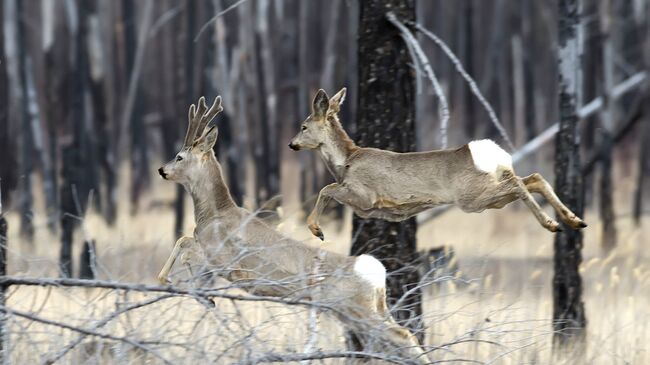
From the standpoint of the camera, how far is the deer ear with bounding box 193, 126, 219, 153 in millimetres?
5012

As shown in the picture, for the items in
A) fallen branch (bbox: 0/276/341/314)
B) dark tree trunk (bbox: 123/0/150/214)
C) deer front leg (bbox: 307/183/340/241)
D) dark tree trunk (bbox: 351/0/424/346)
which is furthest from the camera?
dark tree trunk (bbox: 123/0/150/214)

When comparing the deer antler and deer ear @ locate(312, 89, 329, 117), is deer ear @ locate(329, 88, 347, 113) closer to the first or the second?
deer ear @ locate(312, 89, 329, 117)

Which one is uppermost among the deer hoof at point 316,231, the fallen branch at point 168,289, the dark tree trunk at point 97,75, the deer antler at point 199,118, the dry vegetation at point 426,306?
the dark tree trunk at point 97,75

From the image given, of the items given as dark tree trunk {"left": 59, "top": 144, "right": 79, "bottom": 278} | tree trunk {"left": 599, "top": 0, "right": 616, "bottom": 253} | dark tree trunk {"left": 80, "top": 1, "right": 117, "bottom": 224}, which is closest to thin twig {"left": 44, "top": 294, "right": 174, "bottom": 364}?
dark tree trunk {"left": 59, "top": 144, "right": 79, "bottom": 278}

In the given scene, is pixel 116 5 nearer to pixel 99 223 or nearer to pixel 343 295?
pixel 99 223

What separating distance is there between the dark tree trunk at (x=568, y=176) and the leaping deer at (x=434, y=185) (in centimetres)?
416

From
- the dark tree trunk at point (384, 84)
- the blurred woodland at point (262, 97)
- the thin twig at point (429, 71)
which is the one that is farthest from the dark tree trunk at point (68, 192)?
the thin twig at point (429, 71)

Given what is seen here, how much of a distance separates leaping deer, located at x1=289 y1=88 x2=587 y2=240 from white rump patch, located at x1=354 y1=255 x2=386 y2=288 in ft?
2.31

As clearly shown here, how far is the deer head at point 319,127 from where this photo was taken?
184 inches

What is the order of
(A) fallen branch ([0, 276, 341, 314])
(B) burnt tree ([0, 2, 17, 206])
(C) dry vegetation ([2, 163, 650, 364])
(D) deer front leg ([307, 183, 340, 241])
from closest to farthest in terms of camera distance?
(D) deer front leg ([307, 183, 340, 241]) → (A) fallen branch ([0, 276, 341, 314]) → (C) dry vegetation ([2, 163, 650, 364]) → (B) burnt tree ([0, 2, 17, 206])

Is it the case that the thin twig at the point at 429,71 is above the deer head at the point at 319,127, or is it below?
above

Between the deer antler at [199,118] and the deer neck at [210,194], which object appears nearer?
the deer antler at [199,118]

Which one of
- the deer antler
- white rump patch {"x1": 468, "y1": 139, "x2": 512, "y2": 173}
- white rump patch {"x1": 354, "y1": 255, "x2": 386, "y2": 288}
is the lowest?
white rump patch {"x1": 354, "y1": 255, "x2": 386, "y2": 288}

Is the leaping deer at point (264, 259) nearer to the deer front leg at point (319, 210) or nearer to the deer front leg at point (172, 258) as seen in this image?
the deer front leg at point (172, 258)
